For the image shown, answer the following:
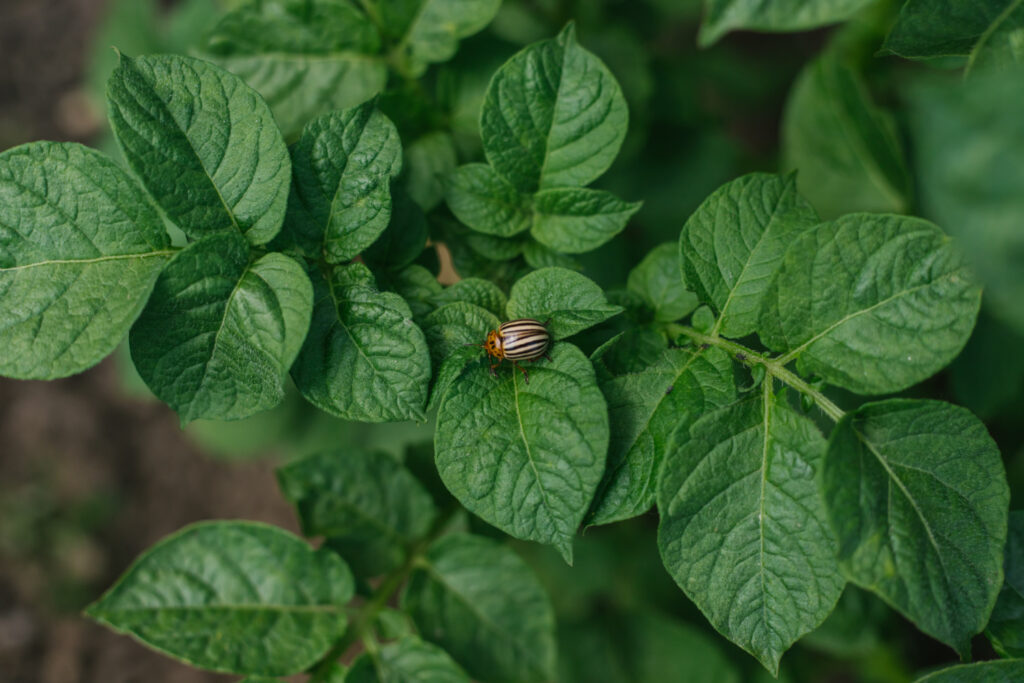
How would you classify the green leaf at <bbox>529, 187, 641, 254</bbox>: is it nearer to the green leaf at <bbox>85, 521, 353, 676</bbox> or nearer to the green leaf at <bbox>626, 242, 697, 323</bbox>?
the green leaf at <bbox>626, 242, 697, 323</bbox>

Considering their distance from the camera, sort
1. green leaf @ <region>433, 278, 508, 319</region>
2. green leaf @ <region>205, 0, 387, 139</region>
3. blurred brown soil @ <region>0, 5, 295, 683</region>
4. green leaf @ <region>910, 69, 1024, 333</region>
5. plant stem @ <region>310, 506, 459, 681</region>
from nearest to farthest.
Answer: green leaf @ <region>910, 69, 1024, 333</region> < green leaf @ <region>433, 278, 508, 319</region> < plant stem @ <region>310, 506, 459, 681</region> < green leaf @ <region>205, 0, 387, 139</region> < blurred brown soil @ <region>0, 5, 295, 683</region>

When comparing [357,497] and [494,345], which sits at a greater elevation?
[494,345]

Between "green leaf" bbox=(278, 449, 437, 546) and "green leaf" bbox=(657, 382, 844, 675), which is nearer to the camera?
"green leaf" bbox=(657, 382, 844, 675)

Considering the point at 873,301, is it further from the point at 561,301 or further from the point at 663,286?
the point at 561,301

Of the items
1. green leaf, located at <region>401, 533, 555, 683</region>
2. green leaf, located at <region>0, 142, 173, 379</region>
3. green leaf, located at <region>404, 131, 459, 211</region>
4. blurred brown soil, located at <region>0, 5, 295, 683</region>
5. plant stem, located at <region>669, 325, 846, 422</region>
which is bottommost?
blurred brown soil, located at <region>0, 5, 295, 683</region>

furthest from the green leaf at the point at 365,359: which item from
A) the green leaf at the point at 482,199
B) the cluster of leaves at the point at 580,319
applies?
the green leaf at the point at 482,199

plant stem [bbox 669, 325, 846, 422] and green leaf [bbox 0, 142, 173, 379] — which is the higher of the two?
green leaf [bbox 0, 142, 173, 379]

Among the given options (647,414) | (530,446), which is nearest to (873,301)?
(647,414)

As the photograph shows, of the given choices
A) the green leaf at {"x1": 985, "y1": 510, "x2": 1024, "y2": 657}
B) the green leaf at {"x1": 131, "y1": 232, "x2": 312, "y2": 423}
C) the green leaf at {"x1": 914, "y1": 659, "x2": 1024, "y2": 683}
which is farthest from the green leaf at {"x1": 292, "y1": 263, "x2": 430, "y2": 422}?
the green leaf at {"x1": 985, "y1": 510, "x2": 1024, "y2": 657}
